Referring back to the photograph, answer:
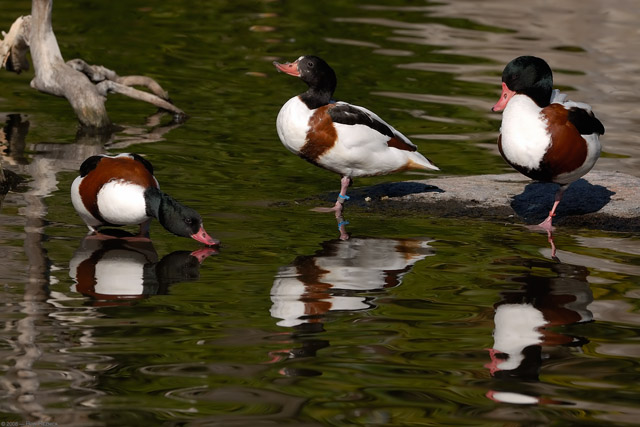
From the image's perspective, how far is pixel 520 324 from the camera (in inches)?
279

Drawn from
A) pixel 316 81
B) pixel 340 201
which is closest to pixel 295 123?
pixel 316 81

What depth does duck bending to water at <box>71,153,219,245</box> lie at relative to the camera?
28.1 ft

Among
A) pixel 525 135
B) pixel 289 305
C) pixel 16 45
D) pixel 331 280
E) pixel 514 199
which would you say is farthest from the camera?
pixel 16 45

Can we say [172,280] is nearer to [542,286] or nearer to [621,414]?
[542,286]

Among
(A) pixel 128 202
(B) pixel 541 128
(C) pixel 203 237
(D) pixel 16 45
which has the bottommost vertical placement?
(C) pixel 203 237

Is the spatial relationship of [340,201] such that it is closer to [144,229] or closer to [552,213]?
[552,213]

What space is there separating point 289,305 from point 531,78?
3.13 meters

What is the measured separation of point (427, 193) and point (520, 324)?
3.61 m

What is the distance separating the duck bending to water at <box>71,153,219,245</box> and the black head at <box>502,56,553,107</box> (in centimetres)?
274

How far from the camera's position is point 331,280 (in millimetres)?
7961

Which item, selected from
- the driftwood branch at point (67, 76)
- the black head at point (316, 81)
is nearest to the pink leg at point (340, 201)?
the black head at point (316, 81)

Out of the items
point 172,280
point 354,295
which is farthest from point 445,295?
point 172,280

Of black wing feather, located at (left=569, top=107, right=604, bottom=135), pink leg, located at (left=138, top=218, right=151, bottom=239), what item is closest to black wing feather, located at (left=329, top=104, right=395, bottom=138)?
black wing feather, located at (left=569, top=107, right=604, bottom=135)

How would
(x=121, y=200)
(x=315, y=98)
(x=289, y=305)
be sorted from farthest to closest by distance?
(x=315, y=98) < (x=121, y=200) < (x=289, y=305)
